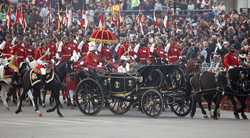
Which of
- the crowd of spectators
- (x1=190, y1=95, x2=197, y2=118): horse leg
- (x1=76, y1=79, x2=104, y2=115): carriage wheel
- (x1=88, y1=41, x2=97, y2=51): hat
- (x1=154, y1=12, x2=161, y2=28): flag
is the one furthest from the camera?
(x1=154, y1=12, x2=161, y2=28): flag

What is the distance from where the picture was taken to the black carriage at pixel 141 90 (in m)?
24.7

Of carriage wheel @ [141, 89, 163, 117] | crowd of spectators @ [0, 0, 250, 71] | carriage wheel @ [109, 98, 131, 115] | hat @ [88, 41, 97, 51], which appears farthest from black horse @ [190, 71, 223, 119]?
hat @ [88, 41, 97, 51]

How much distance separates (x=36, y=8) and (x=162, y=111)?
18181 millimetres

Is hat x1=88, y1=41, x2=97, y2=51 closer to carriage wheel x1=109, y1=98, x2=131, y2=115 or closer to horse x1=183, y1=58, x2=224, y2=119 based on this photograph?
carriage wheel x1=109, y1=98, x2=131, y2=115

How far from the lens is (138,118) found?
2441 cm

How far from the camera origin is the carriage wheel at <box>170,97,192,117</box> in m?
25.0

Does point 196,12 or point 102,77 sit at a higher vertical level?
point 196,12

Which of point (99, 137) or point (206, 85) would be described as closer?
point (99, 137)

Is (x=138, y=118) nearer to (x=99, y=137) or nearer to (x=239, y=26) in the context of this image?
(x=99, y=137)

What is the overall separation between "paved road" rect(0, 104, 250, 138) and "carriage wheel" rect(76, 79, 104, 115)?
1.04 ft

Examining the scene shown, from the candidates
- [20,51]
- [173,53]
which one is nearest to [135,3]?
[173,53]

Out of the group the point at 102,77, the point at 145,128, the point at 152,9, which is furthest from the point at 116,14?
the point at 145,128

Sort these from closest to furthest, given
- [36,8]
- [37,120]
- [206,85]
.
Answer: [37,120] → [206,85] → [36,8]

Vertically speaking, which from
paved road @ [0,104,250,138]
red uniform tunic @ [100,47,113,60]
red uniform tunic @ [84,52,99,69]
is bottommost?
paved road @ [0,104,250,138]
